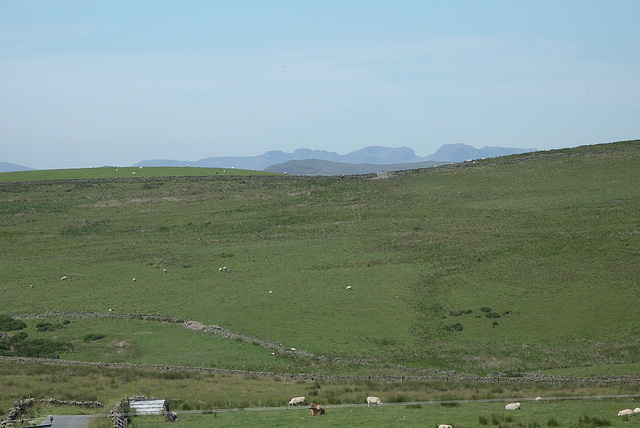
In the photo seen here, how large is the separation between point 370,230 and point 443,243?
499 inches

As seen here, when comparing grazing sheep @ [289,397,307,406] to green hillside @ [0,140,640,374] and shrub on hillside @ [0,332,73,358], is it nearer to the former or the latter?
green hillside @ [0,140,640,374]

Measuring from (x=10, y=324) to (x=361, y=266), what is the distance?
34.1 meters

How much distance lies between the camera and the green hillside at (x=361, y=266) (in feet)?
163

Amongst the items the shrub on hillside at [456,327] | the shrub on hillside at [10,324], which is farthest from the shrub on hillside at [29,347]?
the shrub on hillside at [456,327]

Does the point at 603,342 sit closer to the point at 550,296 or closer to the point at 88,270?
the point at 550,296

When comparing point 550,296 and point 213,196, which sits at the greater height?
point 213,196

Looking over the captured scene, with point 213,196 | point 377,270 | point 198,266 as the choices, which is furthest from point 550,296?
point 213,196

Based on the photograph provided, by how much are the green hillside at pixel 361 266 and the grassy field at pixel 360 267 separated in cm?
25

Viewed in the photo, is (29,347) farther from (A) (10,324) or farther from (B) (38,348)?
(A) (10,324)

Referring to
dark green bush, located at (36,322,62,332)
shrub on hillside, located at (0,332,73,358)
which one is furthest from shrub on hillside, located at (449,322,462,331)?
dark green bush, located at (36,322,62,332)

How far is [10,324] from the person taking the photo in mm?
56562

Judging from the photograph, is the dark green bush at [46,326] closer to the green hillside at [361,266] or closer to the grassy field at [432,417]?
the green hillside at [361,266]

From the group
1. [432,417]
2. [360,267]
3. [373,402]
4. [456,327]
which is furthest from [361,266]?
[432,417]

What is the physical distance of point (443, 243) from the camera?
77.5 m
